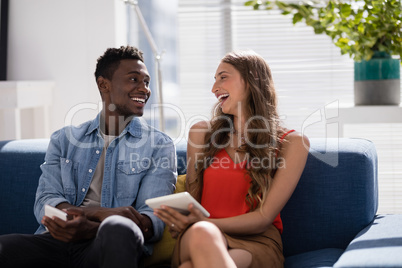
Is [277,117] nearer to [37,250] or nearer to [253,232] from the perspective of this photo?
[253,232]

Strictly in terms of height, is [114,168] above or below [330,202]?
above

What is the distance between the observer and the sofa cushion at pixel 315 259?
78.6 inches

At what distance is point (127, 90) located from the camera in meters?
2.37

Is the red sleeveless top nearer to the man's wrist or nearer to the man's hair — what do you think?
the man's wrist

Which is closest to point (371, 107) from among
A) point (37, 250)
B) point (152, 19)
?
point (37, 250)

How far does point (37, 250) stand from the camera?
79.7 inches

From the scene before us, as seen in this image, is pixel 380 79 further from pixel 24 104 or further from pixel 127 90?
pixel 24 104

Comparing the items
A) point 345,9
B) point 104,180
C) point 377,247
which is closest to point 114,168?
point 104,180

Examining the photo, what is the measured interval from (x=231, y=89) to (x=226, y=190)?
416 mm

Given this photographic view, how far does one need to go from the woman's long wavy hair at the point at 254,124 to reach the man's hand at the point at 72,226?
449mm

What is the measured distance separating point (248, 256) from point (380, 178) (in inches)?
95.8

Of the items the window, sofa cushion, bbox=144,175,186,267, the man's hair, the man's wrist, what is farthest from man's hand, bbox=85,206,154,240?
the window

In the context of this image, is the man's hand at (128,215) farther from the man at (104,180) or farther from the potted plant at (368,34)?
the potted plant at (368,34)

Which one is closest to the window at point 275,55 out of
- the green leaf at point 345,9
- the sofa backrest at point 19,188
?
the green leaf at point 345,9
